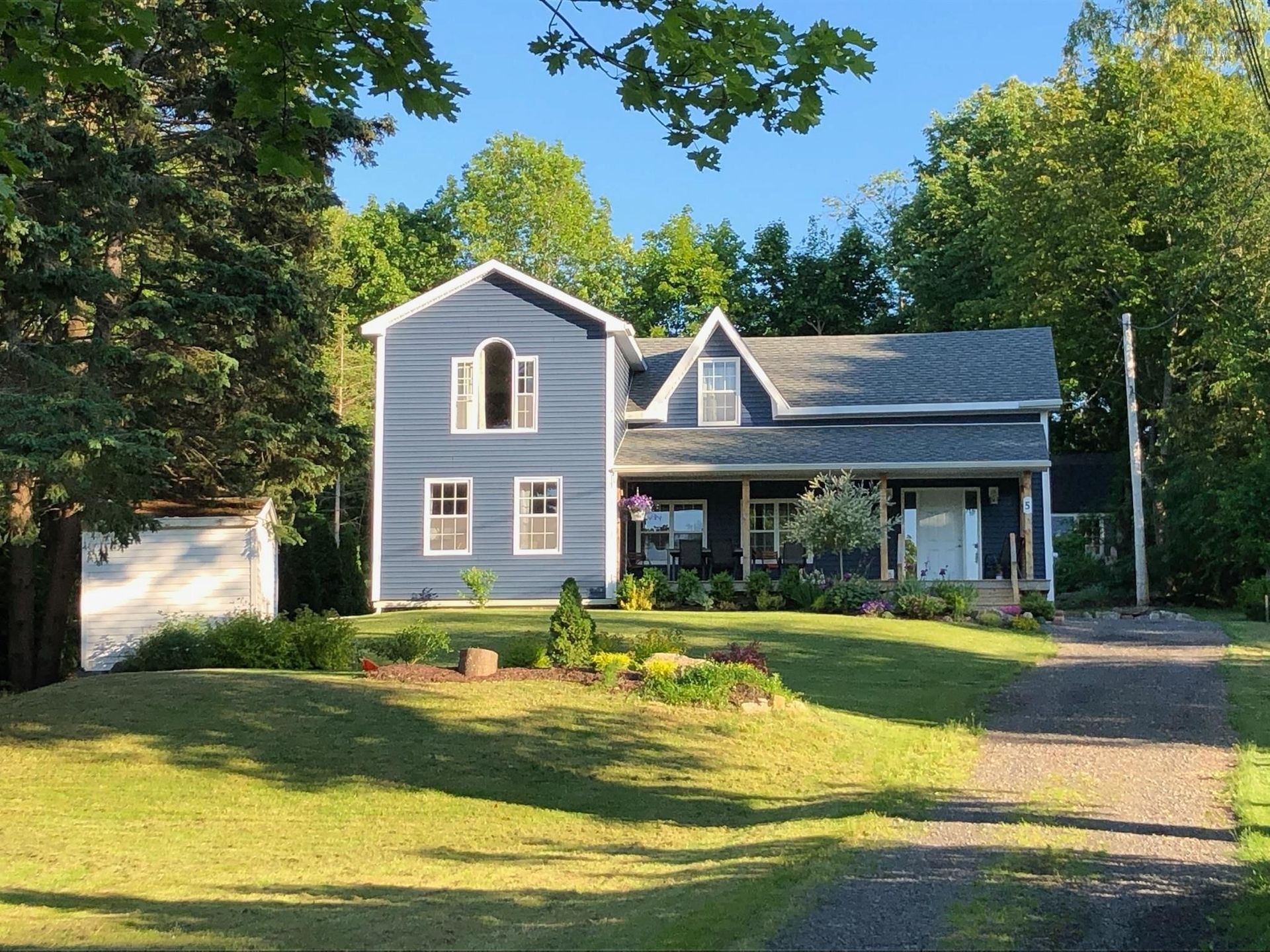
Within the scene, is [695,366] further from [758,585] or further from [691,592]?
[758,585]

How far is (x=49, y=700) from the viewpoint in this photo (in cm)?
1372

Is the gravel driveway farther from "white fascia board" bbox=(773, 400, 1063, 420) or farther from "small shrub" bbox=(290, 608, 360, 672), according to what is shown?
"white fascia board" bbox=(773, 400, 1063, 420)

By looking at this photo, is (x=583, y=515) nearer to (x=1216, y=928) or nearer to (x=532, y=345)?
(x=532, y=345)

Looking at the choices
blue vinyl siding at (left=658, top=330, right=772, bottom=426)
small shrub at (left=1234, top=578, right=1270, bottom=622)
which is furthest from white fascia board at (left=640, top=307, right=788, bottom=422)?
small shrub at (left=1234, top=578, right=1270, bottom=622)

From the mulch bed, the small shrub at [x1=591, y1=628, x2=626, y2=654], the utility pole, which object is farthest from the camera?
the utility pole

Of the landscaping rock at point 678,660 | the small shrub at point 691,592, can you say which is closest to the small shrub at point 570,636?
the landscaping rock at point 678,660

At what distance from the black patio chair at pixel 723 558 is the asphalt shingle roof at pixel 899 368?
147 inches

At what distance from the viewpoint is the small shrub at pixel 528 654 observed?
14.0 metres

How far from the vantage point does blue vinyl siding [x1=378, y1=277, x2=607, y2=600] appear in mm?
26562

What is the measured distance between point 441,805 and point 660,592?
15502mm

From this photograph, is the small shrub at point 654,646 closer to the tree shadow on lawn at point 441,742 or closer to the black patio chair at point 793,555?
the tree shadow on lawn at point 441,742

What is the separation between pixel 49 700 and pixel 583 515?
13.9 meters

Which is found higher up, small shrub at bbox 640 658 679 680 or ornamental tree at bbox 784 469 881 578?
ornamental tree at bbox 784 469 881 578

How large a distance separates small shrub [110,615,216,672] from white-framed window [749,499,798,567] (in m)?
14.3
